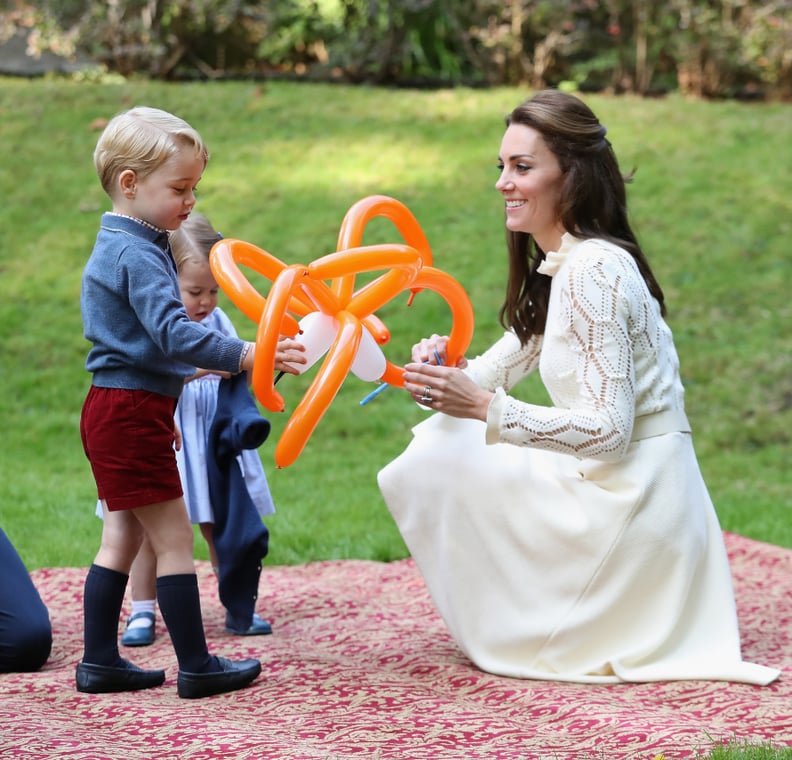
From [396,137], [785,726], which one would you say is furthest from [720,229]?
[785,726]

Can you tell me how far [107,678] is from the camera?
122 inches

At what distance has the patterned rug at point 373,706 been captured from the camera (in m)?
2.56

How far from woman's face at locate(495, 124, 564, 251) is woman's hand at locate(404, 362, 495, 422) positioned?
548mm

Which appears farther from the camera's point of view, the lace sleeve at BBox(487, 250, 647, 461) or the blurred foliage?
the blurred foliage

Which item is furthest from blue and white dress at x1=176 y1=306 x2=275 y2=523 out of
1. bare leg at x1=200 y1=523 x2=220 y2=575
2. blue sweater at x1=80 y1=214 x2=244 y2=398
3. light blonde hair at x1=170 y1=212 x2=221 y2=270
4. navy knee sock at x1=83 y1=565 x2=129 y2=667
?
blue sweater at x1=80 y1=214 x2=244 y2=398

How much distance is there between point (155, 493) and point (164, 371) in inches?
12.3

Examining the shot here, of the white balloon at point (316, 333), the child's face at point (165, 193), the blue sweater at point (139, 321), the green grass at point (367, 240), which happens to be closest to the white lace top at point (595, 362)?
the white balloon at point (316, 333)

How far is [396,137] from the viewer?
1003cm

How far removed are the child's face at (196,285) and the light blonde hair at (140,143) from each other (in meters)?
0.69

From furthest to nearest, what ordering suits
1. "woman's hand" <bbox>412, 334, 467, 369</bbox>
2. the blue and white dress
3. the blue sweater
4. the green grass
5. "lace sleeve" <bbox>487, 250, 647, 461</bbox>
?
the green grass → the blue and white dress → "woman's hand" <bbox>412, 334, 467, 369</bbox> → "lace sleeve" <bbox>487, 250, 647, 461</bbox> → the blue sweater

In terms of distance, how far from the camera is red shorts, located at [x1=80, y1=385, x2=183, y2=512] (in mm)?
3012

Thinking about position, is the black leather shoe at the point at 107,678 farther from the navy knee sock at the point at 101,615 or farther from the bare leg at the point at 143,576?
the bare leg at the point at 143,576

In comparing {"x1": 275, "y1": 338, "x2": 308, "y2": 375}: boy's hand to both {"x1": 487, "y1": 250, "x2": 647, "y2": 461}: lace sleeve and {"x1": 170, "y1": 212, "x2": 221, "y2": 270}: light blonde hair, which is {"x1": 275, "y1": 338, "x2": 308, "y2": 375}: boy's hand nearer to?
{"x1": 487, "y1": 250, "x2": 647, "y2": 461}: lace sleeve

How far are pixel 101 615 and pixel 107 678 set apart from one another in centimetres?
16
